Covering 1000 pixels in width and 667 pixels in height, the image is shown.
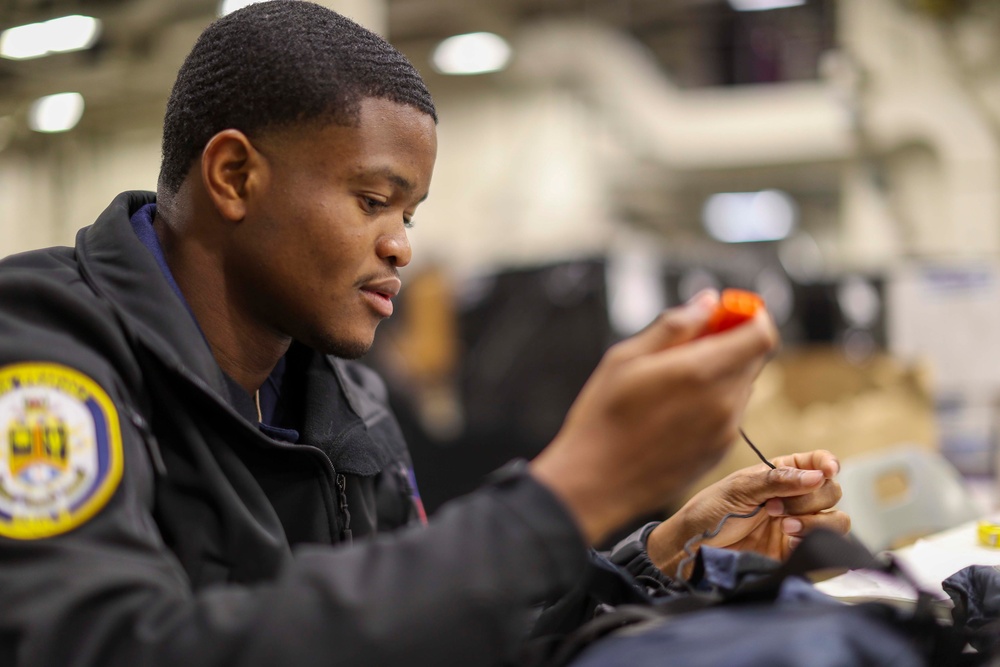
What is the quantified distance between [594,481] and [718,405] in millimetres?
103

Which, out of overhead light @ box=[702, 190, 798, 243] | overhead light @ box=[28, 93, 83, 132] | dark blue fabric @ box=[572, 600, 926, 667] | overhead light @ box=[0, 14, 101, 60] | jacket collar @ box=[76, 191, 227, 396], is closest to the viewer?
dark blue fabric @ box=[572, 600, 926, 667]

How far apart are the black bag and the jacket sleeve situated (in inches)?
3.5

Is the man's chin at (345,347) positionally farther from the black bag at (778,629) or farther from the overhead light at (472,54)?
the overhead light at (472,54)

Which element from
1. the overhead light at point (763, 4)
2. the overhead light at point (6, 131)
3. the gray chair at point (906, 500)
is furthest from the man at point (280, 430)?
the overhead light at point (763, 4)

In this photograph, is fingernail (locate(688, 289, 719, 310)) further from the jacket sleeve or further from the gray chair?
the gray chair

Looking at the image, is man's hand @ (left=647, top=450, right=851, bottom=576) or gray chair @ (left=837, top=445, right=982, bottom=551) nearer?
man's hand @ (left=647, top=450, right=851, bottom=576)

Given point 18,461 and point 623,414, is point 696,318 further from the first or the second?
point 18,461

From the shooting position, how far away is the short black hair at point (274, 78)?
917mm

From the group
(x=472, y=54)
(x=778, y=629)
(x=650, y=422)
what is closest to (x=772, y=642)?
(x=778, y=629)

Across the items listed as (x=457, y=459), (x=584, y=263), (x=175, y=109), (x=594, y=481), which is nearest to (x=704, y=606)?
(x=594, y=481)

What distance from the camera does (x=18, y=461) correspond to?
66 cm

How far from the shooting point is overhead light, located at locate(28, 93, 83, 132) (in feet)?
8.00

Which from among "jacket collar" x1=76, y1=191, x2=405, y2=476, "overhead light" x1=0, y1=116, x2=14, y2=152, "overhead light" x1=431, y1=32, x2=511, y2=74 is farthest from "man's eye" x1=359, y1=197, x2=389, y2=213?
"overhead light" x1=431, y1=32, x2=511, y2=74

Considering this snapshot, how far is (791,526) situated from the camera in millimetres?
982
